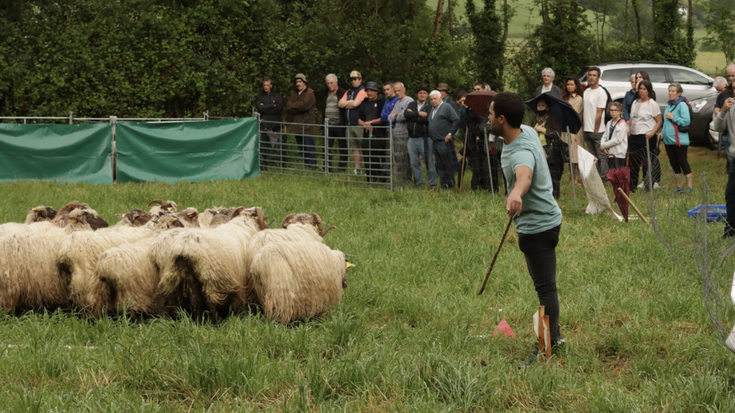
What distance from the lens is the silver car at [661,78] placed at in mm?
20094

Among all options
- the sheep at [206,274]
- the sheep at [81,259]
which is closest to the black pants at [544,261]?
the sheep at [206,274]

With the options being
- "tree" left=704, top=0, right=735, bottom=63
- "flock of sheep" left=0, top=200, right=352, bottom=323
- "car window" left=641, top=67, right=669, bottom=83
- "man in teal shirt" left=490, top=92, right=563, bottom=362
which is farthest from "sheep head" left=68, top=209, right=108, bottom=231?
"tree" left=704, top=0, right=735, bottom=63

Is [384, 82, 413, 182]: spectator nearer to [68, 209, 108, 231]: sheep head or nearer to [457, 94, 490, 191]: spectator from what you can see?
[457, 94, 490, 191]: spectator

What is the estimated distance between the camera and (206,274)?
632 cm

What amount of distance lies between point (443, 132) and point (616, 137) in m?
2.75

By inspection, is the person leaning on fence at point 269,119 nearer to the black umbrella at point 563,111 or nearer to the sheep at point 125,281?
the black umbrella at point 563,111

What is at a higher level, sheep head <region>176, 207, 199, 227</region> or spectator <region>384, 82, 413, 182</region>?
spectator <region>384, 82, 413, 182</region>

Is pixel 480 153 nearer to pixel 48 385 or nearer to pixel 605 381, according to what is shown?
pixel 605 381

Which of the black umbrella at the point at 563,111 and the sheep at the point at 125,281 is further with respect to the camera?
the black umbrella at the point at 563,111

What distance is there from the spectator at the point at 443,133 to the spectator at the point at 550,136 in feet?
5.10

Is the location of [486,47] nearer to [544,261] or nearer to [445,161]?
[445,161]

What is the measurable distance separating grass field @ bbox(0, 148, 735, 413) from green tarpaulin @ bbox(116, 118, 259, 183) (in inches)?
256

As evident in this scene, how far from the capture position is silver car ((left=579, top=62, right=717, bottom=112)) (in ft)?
65.9

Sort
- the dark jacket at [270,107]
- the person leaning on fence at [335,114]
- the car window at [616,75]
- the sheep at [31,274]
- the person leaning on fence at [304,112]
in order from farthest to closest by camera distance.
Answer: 1. the car window at [616,75]
2. the dark jacket at [270,107]
3. the person leaning on fence at [304,112]
4. the person leaning on fence at [335,114]
5. the sheep at [31,274]
